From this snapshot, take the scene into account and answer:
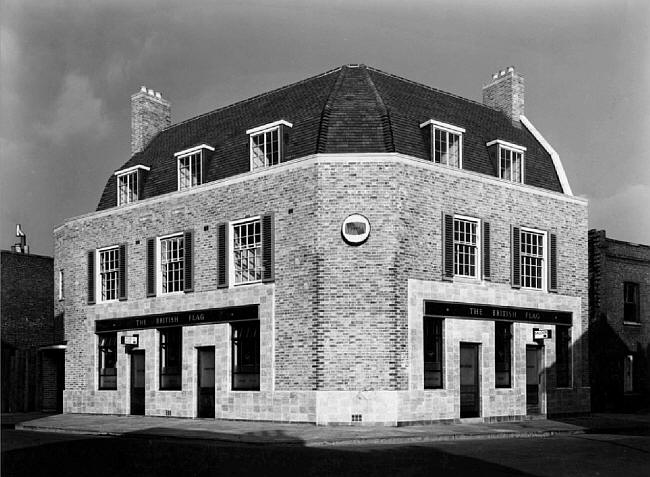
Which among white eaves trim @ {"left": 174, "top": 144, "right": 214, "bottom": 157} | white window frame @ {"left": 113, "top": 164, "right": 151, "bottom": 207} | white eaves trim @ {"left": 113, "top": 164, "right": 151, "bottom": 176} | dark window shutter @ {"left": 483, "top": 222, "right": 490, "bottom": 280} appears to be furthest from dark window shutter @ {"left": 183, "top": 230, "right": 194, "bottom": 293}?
dark window shutter @ {"left": 483, "top": 222, "right": 490, "bottom": 280}

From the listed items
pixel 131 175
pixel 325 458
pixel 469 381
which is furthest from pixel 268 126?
pixel 325 458

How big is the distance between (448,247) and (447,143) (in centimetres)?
366

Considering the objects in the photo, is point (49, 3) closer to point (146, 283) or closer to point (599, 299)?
point (146, 283)

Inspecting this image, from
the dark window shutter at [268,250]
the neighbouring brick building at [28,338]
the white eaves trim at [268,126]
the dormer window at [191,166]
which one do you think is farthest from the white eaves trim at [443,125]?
the neighbouring brick building at [28,338]

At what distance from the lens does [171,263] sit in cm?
2695

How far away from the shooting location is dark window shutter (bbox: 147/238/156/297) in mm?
27031

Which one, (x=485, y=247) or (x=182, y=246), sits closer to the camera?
(x=485, y=247)

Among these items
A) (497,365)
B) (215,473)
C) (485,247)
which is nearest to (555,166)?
(485,247)

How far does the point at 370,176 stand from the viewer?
72.3ft

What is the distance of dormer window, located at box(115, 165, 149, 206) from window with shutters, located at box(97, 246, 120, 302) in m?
2.03

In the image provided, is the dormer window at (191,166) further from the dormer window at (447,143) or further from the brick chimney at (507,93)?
the brick chimney at (507,93)

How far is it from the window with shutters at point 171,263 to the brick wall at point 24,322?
8841 millimetres

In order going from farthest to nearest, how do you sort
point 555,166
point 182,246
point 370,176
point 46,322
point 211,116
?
point 46,322 < point 211,116 < point 555,166 < point 182,246 < point 370,176

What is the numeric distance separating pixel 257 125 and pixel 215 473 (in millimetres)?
16548
